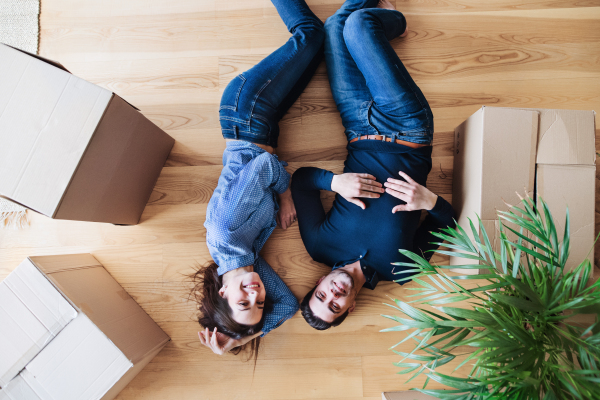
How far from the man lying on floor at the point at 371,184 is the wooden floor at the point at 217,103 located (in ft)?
0.53

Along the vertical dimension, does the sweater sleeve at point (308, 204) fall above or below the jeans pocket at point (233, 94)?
below

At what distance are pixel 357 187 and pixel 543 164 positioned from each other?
557mm

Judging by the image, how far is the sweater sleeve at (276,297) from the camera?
1152 millimetres

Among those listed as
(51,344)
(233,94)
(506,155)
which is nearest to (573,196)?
(506,155)

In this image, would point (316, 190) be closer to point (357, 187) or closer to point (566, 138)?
point (357, 187)

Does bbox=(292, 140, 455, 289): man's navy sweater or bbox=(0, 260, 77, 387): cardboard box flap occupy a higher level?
bbox=(0, 260, 77, 387): cardboard box flap

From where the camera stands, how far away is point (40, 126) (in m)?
0.81

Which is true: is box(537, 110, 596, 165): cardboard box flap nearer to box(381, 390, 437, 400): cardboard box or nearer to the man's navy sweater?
the man's navy sweater

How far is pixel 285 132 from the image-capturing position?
1.29 metres

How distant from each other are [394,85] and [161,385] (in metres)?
1.44

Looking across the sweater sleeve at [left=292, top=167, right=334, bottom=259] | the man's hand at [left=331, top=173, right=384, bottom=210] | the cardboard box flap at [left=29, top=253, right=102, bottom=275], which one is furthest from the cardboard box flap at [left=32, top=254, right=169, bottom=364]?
the man's hand at [left=331, top=173, right=384, bottom=210]

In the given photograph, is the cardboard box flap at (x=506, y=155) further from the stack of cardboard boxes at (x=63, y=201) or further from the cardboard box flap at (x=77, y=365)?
the cardboard box flap at (x=77, y=365)

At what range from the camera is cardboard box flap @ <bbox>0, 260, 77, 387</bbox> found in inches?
34.9

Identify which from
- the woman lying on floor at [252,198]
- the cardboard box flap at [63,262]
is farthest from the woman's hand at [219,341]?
the cardboard box flap at [63,262]
